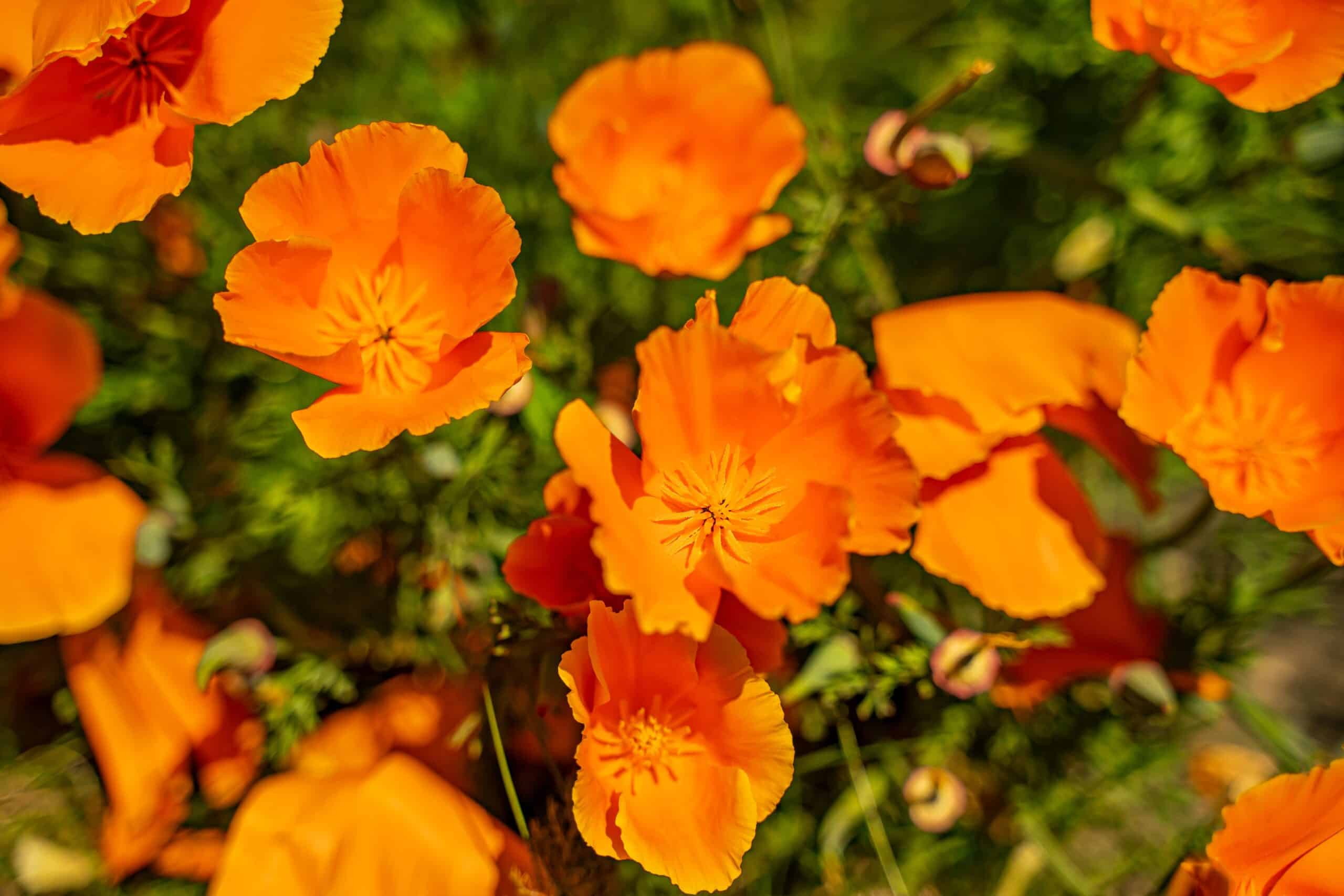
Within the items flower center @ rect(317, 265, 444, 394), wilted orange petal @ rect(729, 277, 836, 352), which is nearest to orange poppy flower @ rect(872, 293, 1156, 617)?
wilted orange petal @ rect(729, 277, 836, 352)

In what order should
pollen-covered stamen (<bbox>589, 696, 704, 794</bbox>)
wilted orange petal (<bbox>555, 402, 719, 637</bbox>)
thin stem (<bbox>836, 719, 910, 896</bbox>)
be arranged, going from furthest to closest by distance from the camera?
thin stem (<bbox>836, 719, 910, 896</bbox>)
pollen-covered stamen (<bbox>589, 696, 704, 794</bbox>)
wilted orange petal (<bbox>555, 402, 719, 637</bbox>)

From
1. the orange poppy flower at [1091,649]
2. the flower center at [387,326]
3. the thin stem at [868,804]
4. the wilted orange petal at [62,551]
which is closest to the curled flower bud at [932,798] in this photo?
the thin stem at [868,804]

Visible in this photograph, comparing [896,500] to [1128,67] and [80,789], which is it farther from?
[80,789]

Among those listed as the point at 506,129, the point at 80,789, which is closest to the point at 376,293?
the point at 506,129

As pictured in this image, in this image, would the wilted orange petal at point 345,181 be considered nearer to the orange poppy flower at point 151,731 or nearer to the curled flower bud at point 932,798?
the orange poppy flower at point 151,731

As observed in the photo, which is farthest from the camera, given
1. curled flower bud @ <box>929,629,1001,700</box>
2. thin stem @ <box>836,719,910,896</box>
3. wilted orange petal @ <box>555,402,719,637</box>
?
thin stem @ <box>836,719,910,896</box>

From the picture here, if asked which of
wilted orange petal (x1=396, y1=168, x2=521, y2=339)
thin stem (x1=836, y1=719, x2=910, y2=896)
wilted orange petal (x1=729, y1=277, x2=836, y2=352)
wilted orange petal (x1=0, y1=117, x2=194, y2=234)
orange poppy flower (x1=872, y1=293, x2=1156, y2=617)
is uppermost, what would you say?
wilted orange petal (x1=0, y1=117, x2=194, y2=234)

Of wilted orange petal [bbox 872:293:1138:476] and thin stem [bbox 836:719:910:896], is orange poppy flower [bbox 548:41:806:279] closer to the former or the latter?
wilted orange petal [bbox 872:293:1138:476]
